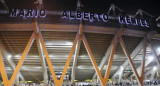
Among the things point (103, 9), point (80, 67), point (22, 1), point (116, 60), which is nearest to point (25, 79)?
point (80, 67)

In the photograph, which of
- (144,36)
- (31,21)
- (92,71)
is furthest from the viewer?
(92,71)

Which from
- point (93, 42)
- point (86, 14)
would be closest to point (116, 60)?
point (93, 42)

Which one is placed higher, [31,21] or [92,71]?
[31,21]

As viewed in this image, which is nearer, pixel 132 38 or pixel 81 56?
pixel 132 38

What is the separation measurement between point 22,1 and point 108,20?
48.0ft

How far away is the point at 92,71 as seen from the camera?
29703mm

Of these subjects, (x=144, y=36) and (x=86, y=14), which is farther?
(x=144, y=36)

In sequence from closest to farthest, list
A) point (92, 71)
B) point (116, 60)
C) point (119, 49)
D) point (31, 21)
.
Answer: point (31, 21), point (119, 49), point (116, 60), point (92, 71)

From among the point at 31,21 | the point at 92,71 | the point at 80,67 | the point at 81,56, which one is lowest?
the point at 92,71

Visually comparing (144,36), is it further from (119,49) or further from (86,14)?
(86,14)

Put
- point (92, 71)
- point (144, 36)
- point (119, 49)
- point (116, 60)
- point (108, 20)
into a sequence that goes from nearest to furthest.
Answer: point (108, 20)
point (144, 36)
point (119, 49)
point (116, 60)
point (92, 71)

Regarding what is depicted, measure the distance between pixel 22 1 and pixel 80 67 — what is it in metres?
16.4

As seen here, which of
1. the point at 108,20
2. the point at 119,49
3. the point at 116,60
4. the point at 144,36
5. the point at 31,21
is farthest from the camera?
the point at 116,60

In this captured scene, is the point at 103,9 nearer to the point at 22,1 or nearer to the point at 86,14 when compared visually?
the point at 86,14
